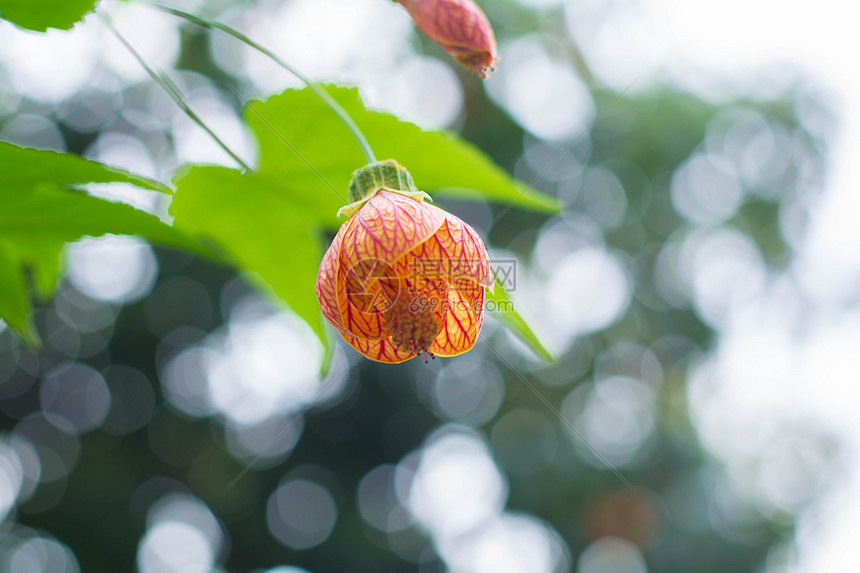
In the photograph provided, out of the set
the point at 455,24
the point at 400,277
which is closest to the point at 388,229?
the point at 400,277

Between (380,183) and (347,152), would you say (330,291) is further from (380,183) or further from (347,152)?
(347,152)

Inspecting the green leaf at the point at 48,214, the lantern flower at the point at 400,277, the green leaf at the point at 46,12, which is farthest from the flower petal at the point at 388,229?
the green leaf at the point at 46,12

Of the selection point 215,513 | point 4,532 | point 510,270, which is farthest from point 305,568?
point 510,270

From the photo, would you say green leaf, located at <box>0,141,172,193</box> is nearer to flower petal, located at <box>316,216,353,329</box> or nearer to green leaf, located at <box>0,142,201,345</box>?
green leaf, located at <box>0,142,201,345</box>

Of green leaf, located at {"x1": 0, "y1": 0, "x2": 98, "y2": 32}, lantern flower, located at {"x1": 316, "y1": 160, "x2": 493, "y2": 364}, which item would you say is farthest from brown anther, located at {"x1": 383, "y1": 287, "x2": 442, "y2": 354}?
green leaf, located at {"x1": 0, "y1": 0, "x2": 98, "y2": 32}

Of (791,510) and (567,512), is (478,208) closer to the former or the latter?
(567,512)

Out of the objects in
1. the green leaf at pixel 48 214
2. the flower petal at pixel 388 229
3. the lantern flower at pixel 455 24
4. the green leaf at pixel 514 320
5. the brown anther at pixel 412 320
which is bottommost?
the green leaf at pixel 48 214

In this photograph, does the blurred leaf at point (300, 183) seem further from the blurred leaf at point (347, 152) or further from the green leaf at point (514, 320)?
the green leaf at point (514, 320)
